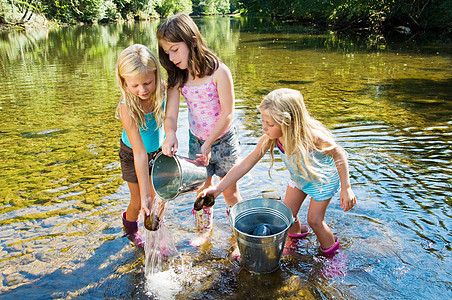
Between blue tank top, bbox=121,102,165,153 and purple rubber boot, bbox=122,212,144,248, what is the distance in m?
0.74

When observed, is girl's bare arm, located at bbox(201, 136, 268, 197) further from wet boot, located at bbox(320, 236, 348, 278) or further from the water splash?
wet boot, located at bbox(320, 236, 348, 278)

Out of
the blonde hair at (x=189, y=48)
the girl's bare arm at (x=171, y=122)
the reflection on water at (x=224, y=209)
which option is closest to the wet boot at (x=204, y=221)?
the reflection on water at (x=224, y=209)

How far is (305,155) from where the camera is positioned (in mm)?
2580

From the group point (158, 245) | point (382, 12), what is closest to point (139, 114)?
point (158, 245)

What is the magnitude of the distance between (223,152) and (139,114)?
732 millimetres

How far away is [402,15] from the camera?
67.8ft

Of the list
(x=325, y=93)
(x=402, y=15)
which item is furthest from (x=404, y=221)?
(x=402, y=15)

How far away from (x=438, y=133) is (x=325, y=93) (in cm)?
285

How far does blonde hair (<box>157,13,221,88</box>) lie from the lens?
267 cm

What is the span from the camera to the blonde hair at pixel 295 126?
2498 millimetres

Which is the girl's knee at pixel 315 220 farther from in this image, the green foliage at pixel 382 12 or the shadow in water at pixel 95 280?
the green foliage at pixel 382 12

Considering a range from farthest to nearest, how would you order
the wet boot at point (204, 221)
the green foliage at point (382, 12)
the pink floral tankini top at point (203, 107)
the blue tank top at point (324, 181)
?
1. the green foliage at point (382, 12)
2. the wet boot at point (204, 221)
3. the pink floral tankini top at point (203, 107)
4. the blue tank top at point (324, 181)

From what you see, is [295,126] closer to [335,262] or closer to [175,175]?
[175,175]

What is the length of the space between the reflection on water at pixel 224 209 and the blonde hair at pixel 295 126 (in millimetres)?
859
